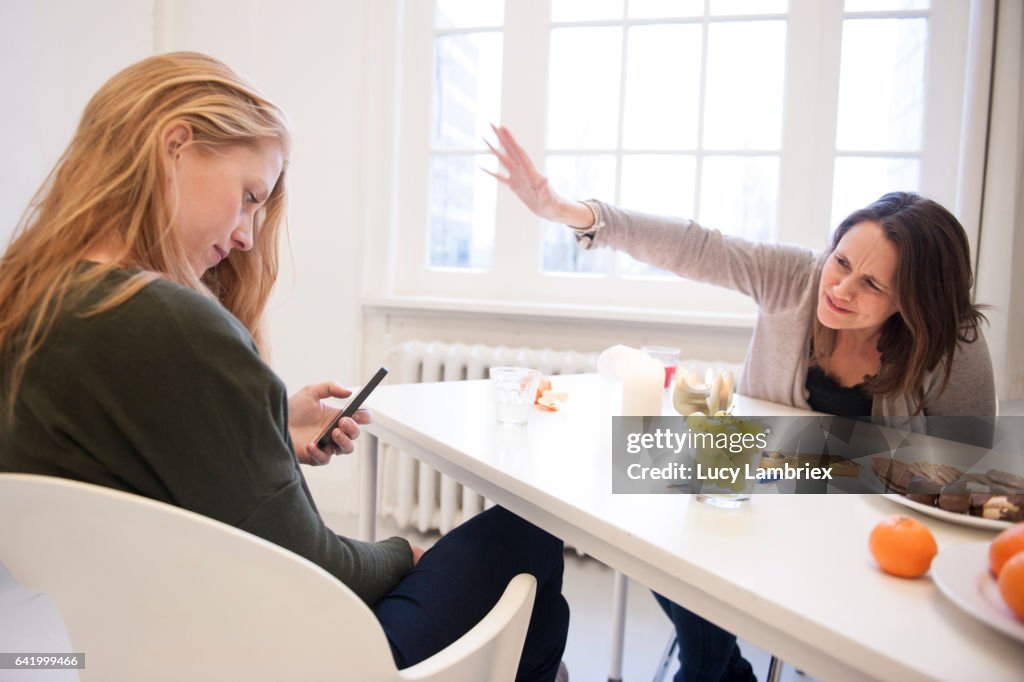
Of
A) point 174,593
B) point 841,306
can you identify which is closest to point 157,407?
point 174,593

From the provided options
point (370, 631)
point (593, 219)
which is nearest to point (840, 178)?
point (593, 219)

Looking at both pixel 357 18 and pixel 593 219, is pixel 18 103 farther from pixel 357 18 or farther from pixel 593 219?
pixel 593 219

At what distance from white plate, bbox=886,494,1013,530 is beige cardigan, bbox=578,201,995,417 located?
69cm

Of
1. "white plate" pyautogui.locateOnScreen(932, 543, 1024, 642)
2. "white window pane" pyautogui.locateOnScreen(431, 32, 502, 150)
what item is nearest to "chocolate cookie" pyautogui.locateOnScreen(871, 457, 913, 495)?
"white plate" pyautogui.locateOnScreen(932, 543, 1024, 642)

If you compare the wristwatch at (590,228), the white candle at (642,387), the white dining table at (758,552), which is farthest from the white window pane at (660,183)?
the white dining table at (758,552)

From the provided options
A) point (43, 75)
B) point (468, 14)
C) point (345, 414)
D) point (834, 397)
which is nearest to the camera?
point (345, 414)

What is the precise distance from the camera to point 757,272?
148 cm

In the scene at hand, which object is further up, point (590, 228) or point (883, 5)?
point (883, 5)

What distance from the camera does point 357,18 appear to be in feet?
7.71

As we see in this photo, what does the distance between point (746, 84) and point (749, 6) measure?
9.7 inches

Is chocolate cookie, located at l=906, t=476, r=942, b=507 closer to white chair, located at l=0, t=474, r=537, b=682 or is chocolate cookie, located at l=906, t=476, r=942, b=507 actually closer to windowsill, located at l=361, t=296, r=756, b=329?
white chair, located at l=0, t=474, r=537, b=682

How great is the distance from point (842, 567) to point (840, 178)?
6.20ft

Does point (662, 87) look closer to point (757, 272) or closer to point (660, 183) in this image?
point (660, 183)

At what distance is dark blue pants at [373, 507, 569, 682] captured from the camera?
0.74 meters
